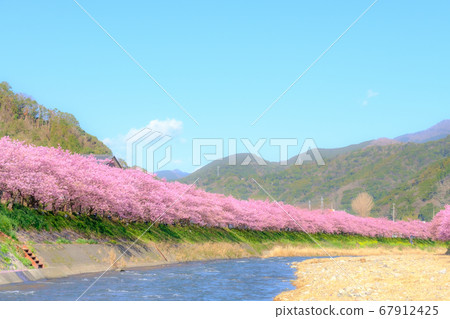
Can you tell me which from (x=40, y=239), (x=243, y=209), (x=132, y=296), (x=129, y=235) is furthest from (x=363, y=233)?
(x=132, y=296)

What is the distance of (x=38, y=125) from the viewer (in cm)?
15100

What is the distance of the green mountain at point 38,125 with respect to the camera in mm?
136875

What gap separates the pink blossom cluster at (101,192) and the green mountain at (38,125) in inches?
2468

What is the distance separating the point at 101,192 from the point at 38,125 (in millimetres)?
112441

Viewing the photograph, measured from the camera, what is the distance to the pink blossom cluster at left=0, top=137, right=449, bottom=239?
3931cm

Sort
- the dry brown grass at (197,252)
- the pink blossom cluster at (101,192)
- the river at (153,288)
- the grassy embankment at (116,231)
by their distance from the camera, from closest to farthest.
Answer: the river at (153,288)
the grassy embankment at (116,231)
the pink blossom cluster at (101,192)
the dry brown grass at (197,252)

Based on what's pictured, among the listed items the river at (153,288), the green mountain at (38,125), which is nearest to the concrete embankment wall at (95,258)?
the river at (153,288)

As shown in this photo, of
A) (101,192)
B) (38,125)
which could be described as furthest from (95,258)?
(38,125)

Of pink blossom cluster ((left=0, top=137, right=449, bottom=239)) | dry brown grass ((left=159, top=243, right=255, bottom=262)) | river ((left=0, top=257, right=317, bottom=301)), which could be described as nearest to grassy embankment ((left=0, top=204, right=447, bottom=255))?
pink blossom cluster ((left=0, top=137, right=449, bottom=239))

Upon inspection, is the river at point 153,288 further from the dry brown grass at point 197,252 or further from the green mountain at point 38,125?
the green mountain at point 38,125

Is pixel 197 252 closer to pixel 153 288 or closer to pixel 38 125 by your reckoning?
pixel 153 288

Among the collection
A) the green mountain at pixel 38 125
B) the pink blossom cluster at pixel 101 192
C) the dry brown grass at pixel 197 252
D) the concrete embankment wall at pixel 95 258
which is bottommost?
the dry brown grass at pixel 197 252

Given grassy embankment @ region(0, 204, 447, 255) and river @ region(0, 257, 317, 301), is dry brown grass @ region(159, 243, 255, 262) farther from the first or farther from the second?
river @ region(0, 257, 317, 301)
